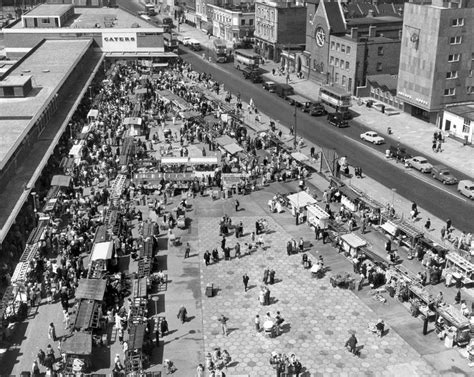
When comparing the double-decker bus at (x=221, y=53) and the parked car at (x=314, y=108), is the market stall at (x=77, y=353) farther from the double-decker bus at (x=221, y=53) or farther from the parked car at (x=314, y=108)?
the double-decker bus at (x=221, y=53)

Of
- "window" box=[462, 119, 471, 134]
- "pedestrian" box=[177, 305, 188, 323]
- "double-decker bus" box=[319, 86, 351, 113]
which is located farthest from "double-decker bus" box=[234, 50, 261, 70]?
"pedestrian" box=[177, 305, 188, 323]

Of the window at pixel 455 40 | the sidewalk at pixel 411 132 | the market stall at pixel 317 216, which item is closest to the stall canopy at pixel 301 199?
the market stall at pixel 317 216

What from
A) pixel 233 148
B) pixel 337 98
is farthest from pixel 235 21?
pixel 233 148

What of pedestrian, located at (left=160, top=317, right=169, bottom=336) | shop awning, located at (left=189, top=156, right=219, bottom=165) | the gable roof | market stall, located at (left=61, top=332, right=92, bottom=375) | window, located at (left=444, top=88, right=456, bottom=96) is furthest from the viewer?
the gable roof

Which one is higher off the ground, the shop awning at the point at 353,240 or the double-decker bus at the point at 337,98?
the double-decker bus at the point at 337,98

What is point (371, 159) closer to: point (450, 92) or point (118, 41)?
point (450, 92)

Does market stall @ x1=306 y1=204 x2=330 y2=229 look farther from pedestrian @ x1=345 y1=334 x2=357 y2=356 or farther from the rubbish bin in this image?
pedestrian @ x1=345 y1=334 x2=357 y2=356
